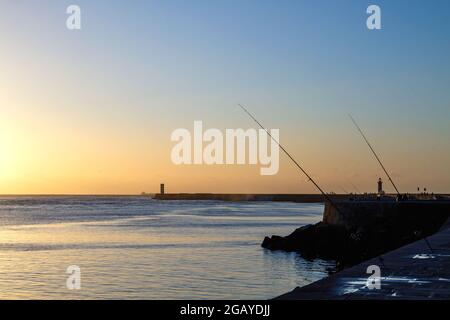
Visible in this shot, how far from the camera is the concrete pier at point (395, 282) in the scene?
368 inches

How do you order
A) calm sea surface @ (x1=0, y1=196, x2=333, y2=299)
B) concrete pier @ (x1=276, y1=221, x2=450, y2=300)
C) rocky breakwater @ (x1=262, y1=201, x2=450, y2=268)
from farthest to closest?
rocky breakwater @ (x1=262, y1=201, x2=450, y2=268) < calm sea surface @ (x1=0, y1=196, x2=333, y2=299) < concrete pier @ (x1=276, y1=221, x2=450, y2=300)

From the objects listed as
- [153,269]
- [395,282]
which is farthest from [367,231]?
[395,282]

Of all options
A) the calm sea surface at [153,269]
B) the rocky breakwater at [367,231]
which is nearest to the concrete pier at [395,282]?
the calm sea surface at [153,269]

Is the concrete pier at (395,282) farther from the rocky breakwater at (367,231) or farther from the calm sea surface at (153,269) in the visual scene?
the rocky breakwater at (367,231)

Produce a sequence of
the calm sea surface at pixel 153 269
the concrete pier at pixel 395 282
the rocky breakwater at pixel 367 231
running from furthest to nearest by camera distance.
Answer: the rocky breakwater at pixel 367 231 < the calm sea surface at pixel 153 269 < the concrete pier at pixel 395 282

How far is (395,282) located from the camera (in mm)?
10570

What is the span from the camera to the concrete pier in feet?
30.7

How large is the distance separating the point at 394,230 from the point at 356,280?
21001 mm

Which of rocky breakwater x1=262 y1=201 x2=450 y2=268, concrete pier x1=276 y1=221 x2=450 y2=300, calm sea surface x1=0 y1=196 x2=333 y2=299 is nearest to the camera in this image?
concrete pier x1=276 y1=221 x2=450 y2=300

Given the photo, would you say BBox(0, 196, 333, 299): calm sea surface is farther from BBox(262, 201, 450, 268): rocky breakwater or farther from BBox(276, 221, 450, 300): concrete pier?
BBox(276, 221, 450, 300): concrete pier

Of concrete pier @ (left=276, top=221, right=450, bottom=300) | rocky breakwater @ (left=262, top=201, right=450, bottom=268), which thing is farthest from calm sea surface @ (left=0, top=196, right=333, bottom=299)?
concrete pier @ (left=276, top=221, right=450, bottom=300)

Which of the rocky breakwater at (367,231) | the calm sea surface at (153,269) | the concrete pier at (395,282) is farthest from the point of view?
the rocky breakwater at (367,231)

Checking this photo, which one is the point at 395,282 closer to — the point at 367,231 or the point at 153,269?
the point at 153,269
